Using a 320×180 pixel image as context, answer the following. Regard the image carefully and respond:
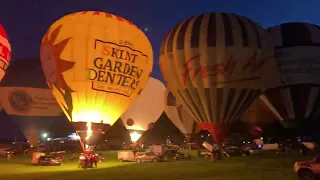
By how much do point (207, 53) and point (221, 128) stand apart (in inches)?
182

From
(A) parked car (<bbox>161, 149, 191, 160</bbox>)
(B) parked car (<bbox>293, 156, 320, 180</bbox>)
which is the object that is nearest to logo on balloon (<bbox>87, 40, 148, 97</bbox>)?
(A) parked car (<bbox>161, 149, 191, 160</bbox>)

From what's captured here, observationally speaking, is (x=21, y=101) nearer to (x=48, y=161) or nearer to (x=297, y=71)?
(x=48, y=161)

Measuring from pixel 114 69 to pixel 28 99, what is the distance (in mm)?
15877

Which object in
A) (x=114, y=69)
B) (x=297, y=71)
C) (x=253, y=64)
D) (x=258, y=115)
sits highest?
(x=297, y=71)

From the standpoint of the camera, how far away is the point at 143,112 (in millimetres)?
39406

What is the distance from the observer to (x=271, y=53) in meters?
31.0

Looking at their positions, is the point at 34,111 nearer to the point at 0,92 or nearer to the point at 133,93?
the point at 0,92

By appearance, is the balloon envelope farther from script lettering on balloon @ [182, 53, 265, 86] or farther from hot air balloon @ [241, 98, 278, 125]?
script lettering on balloon @ [182, 53, 265, 86]

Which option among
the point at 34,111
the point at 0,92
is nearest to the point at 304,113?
the point at 34,111

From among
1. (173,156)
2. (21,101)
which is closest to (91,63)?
(173,156)

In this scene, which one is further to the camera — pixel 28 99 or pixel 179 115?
pixel 179 115

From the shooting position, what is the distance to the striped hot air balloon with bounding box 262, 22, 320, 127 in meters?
34.8

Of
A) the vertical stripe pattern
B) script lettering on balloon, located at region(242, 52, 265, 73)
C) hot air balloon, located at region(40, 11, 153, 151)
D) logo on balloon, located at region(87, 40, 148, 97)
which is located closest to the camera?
hot air balloon, located at region(40, 11, 153, 151)

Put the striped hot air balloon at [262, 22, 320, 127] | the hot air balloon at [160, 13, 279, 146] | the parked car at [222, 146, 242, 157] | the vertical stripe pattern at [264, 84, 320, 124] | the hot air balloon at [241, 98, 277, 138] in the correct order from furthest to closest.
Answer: the hot air balloon at [241, 98, 277, 138], the vertical stripe pattern at [264, 84, 320, 124], the striped hot air balloon at [262, 22, 320, 127], the parked car at [222, 146, 242, 157], the hot air balloon at [160, 13, 279, 146]
